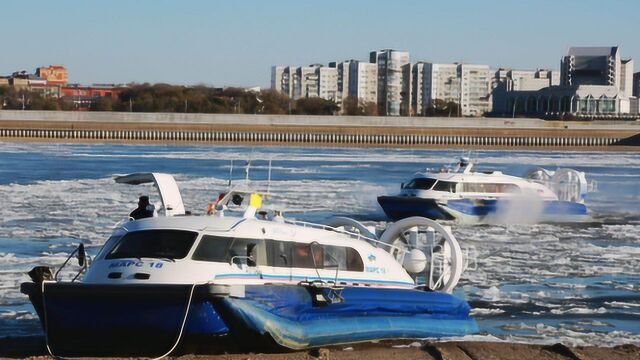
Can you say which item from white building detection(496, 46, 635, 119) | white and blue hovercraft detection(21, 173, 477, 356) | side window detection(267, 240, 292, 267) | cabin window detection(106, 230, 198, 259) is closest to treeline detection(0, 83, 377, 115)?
white building detection(496, 46, 635, 119)

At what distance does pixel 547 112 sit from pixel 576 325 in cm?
15273

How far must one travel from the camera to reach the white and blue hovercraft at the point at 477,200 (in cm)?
3234

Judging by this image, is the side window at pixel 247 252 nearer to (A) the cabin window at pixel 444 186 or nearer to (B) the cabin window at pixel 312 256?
(B) the cabin window at pixel 312 256

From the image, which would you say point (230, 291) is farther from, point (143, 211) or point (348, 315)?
point (143, 211)

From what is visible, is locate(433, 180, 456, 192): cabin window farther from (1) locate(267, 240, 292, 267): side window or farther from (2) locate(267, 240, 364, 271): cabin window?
(1) locate(267, 240, 292, 267): side window

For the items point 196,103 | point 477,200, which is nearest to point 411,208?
point 477,200

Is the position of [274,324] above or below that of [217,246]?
below

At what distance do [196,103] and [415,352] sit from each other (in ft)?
425

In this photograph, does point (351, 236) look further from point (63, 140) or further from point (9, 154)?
point (63, 140)

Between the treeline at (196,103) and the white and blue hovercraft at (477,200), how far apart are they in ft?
346

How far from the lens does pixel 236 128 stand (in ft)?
356

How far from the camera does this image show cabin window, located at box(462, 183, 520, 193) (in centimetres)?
3319

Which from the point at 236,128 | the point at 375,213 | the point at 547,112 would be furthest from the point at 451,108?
the point at 375,213

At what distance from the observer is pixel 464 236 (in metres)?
28.7
